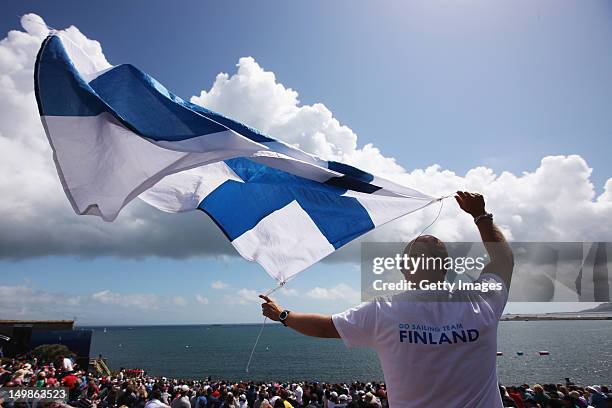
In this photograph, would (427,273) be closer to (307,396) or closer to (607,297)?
(607,297)

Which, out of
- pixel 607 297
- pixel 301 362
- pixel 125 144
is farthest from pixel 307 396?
pixel 301 362

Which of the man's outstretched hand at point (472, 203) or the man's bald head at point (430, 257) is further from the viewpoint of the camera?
the man's outstretched hand at point (472, 203)

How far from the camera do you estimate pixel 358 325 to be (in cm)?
167

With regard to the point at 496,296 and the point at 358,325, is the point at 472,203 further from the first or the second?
the point at 358,325

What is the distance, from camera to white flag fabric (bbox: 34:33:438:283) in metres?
2.65

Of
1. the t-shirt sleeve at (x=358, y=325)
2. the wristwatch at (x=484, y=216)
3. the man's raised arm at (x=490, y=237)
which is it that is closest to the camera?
the t-shirt sleeve at (x=358, y=325)

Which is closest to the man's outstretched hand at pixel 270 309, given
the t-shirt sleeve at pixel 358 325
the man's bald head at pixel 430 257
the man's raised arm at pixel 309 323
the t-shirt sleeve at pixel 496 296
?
the man's raised arm at pixel 309 323

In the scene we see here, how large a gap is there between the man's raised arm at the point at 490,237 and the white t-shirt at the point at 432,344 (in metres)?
0.17

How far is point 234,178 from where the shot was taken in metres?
3.54

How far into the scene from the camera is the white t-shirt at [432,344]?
1.49 m

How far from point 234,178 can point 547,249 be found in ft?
15.3

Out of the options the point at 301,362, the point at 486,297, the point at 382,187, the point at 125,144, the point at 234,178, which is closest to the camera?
the point at 486,297

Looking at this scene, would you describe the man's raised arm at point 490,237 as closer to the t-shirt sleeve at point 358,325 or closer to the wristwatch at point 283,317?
the t-shirt sleeve at point 358,325

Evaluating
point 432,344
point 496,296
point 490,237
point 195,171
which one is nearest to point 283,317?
point 432,344
